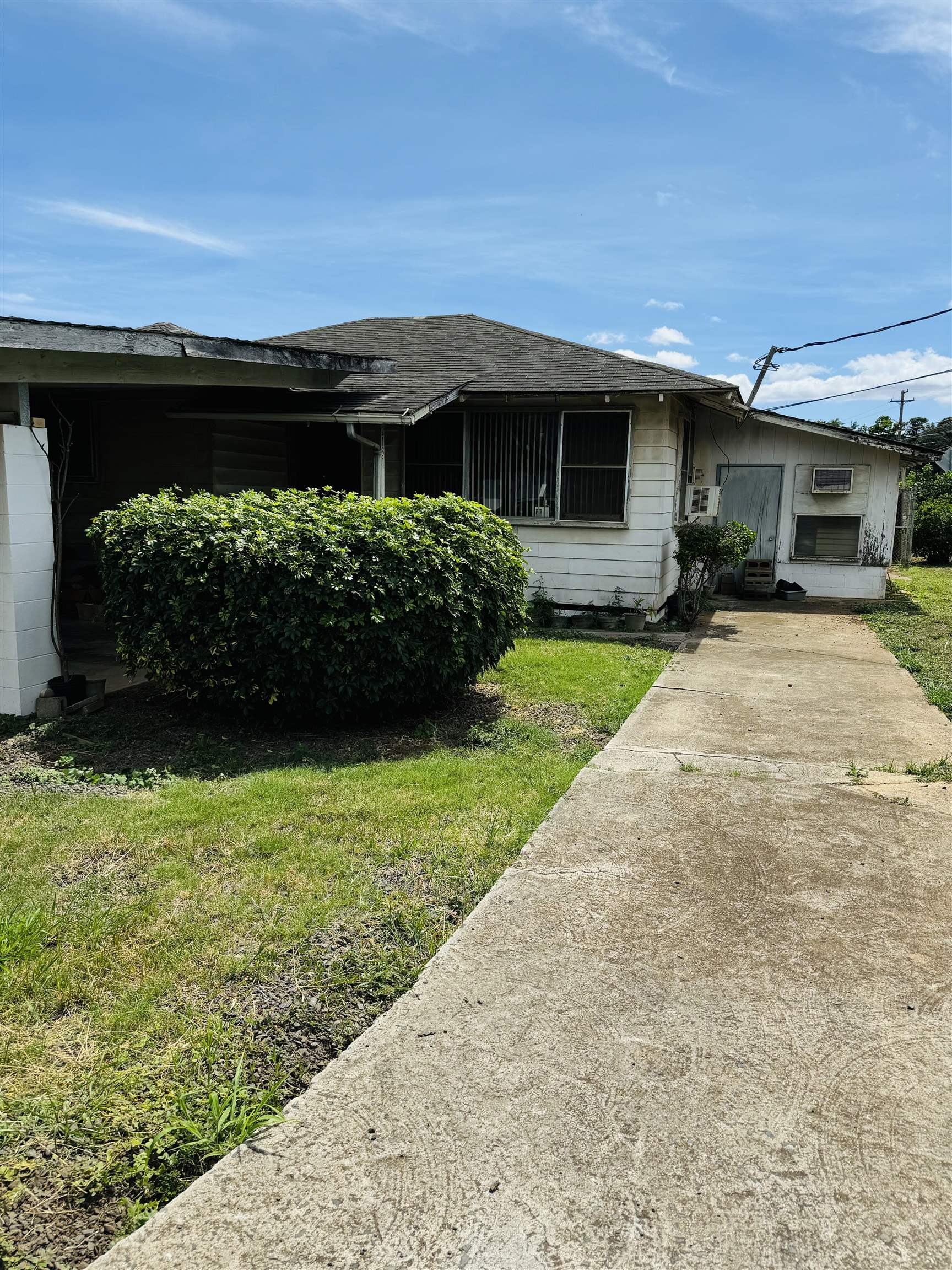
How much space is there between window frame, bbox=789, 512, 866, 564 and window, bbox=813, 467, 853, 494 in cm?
42

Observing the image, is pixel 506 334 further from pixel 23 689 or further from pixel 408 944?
pixel 408 944

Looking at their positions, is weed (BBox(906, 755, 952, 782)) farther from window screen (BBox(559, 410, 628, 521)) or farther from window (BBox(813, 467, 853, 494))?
window (BBox(813, 467, 853, 494))

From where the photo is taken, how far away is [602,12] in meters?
8.96

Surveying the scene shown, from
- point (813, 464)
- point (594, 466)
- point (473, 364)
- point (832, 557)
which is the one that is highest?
point (473, 364)

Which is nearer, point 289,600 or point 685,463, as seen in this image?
point 289,600

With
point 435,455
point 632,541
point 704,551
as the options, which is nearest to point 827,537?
point 704,551

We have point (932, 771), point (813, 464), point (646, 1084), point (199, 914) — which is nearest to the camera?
point (646, 1084)

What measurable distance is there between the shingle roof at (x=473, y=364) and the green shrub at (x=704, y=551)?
2027 mm

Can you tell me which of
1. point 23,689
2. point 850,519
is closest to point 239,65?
point 23,689

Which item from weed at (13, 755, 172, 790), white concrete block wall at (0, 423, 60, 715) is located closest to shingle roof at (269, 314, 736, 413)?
white concrete block wall at (0, 423, 60, 715)

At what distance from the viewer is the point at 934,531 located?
22375mm

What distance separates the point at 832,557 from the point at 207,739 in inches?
491

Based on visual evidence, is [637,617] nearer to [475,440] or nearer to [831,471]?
[475,440]

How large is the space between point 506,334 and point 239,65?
582cm
